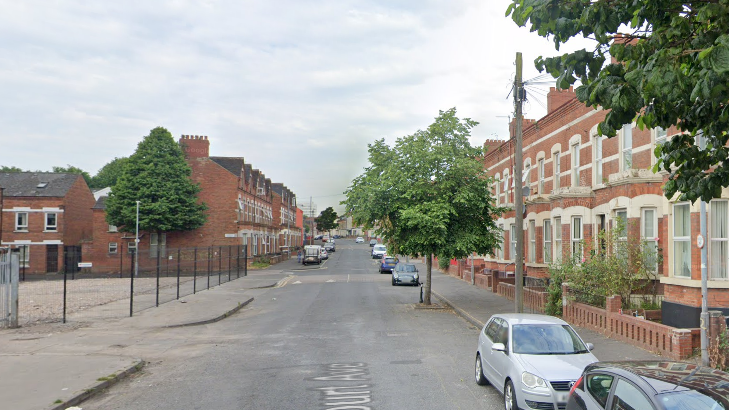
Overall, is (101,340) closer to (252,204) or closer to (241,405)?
(241,405)

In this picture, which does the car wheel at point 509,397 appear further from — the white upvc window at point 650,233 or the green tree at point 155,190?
the green tree at point 155,190

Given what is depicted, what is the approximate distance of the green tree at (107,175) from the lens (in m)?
88.4

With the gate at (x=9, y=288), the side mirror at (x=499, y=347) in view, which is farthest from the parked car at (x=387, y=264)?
the side mirror at (x=499, y=347)

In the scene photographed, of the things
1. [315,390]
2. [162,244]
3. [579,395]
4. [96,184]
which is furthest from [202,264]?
[96,184]

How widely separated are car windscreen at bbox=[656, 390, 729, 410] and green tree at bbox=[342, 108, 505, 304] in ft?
51.1

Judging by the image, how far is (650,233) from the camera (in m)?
17.0

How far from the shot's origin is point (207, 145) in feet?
173

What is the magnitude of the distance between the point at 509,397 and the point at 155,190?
143ft

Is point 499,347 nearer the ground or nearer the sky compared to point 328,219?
nearer the ground

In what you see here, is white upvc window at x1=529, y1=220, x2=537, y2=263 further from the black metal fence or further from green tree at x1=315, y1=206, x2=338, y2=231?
green tree at x1=315, y1=206, x2=338, y2=231

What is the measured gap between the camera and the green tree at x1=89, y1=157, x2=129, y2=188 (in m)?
88.4

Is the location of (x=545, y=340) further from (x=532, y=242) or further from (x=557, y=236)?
(x=532, y=242)

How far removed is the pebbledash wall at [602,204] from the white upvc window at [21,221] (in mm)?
41393

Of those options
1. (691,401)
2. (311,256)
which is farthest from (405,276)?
(691,401)
